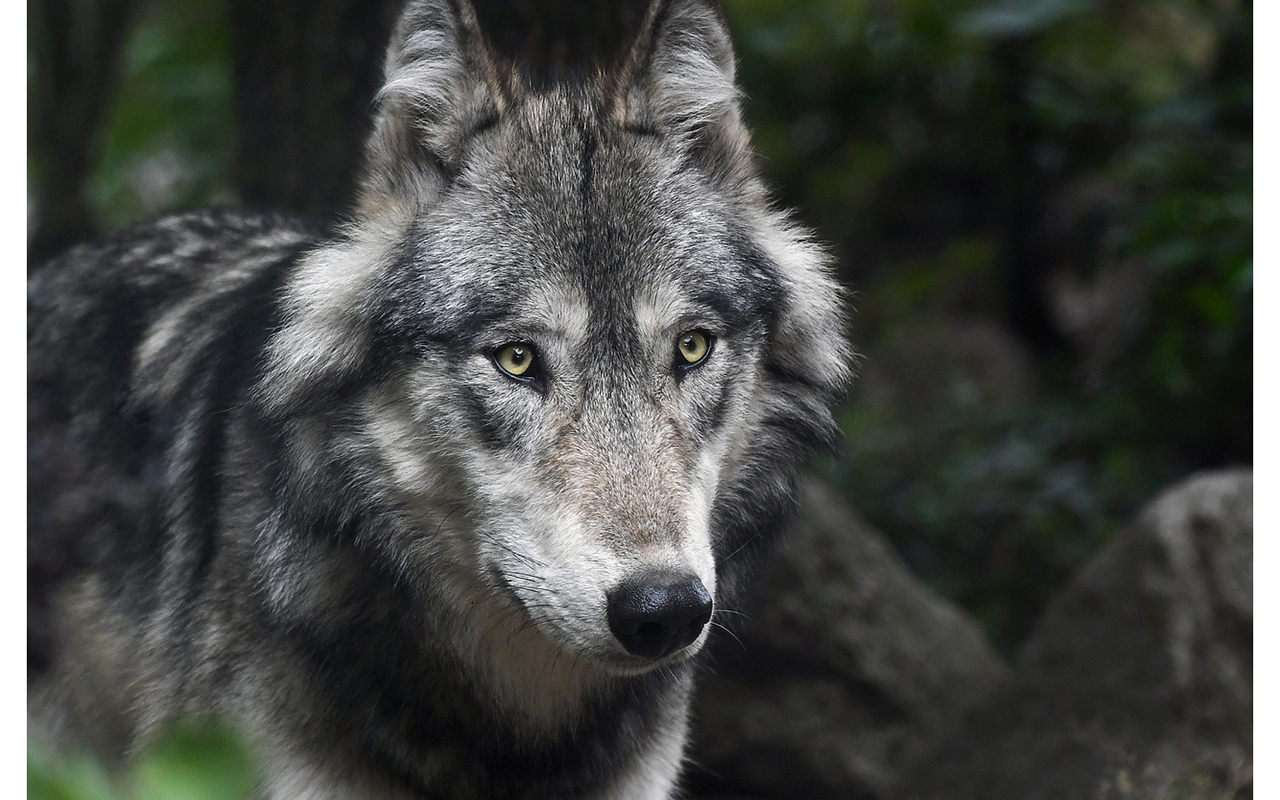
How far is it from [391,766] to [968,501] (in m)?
4.60

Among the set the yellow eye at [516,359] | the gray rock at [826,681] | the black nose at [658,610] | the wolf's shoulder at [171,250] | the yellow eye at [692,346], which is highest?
the yellow eye at [692,346]

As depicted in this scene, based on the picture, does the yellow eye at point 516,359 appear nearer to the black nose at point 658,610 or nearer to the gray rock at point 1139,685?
the black nose at point 658,610

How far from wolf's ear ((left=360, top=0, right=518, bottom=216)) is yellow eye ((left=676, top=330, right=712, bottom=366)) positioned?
684 millimetres

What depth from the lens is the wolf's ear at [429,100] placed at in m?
2.79

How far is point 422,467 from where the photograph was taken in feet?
8.95

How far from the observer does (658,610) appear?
88.9 inches

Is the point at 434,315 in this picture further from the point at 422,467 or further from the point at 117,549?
the point at 117,549

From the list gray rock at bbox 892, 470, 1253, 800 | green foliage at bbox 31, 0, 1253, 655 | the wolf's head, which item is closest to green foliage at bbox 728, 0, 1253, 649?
green foliage at bbox 31, 0, 1253, 655

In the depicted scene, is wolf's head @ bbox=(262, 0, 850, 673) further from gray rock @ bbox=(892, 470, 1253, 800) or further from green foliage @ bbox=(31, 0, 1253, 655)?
green foliage @ bbox=(31, 0, 1253, 655)

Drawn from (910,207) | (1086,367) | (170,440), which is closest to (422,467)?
(170,440)

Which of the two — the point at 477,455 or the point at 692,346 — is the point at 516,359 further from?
the point at 692,346

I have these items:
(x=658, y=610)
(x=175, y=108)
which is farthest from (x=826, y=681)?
(x=175, y=108)

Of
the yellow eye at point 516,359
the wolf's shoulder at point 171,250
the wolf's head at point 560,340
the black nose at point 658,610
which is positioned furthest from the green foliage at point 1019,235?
the black nose at point 658,610

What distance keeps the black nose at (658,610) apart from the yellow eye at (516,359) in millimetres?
576
